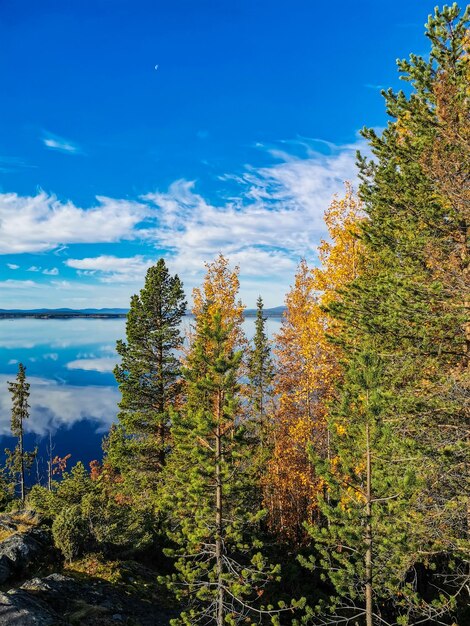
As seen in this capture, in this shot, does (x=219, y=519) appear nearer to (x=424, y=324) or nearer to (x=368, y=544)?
(x=368, y=544)

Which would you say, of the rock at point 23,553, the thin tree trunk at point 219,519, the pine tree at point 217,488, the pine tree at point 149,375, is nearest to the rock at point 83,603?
the rock at point 23,553

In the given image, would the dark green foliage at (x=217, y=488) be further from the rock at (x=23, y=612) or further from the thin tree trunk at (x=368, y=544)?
the rock at (x=23, y=612)

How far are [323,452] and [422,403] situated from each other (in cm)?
1021

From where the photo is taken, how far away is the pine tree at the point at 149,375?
20.2 m

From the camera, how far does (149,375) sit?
21.3 metres

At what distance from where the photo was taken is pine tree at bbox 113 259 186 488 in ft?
66.2

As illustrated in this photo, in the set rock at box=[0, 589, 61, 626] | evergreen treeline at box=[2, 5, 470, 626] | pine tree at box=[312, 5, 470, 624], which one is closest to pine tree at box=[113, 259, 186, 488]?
evergreen treeline at box=[2, 5, 470, 626]

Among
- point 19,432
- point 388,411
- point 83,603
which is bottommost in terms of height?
point 19,432

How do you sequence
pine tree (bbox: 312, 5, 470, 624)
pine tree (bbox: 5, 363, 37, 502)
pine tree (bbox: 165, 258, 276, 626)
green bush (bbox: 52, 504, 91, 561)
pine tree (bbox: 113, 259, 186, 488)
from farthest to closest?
pine tree (bbox: 5, 363, 37, 502), pine tree (bbox: 113, 259, 186, 488), green bush (bbox: 52, 504, 91, 561), pine tree (bbox: 165, 258, 276, 626), pine tree (bbox: 312, 5, 470, 624)

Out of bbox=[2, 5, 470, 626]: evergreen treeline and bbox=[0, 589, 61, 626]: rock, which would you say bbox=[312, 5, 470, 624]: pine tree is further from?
bbox=[0, 589, 61, 626]: rock

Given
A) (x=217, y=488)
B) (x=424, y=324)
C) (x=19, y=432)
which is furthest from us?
(x=19, y=432)

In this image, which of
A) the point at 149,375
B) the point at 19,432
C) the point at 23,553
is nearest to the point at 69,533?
the point at 23,553

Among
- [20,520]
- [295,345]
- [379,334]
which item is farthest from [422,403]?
[20,520]

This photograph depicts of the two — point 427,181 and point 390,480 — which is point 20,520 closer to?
point 390,480
